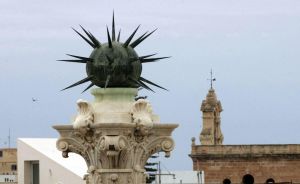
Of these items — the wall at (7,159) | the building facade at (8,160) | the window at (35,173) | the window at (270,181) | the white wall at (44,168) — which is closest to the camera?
the white wall at (44,168)

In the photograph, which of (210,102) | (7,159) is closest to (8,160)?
(7,159)

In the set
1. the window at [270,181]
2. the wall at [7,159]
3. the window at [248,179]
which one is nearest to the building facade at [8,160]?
the wall at [7,159]

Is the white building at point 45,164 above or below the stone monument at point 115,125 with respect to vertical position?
above

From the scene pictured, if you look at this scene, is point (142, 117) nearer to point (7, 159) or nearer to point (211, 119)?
point (211, 119)

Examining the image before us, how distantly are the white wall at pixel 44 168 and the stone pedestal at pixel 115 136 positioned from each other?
970 inches

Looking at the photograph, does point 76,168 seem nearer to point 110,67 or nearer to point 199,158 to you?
point 110,67

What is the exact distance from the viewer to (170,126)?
46.9 ft

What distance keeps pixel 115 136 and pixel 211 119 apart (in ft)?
332

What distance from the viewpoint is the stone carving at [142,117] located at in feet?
46.3

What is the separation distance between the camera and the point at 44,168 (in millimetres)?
42156

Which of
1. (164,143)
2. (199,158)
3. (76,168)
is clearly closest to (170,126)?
(164,143)

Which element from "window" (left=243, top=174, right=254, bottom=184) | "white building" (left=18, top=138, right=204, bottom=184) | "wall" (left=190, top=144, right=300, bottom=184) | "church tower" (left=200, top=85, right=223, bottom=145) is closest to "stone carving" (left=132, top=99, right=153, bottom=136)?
"white building" (left=18, top=138, right=204, bottom=184)

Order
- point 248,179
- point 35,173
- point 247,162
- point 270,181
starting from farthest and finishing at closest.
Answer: point 248,179 < point 247,162 < point 270,181 < point 35,173

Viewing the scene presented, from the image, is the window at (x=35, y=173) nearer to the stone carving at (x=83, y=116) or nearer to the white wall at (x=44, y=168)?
the white wall at (x=44, y=168)
